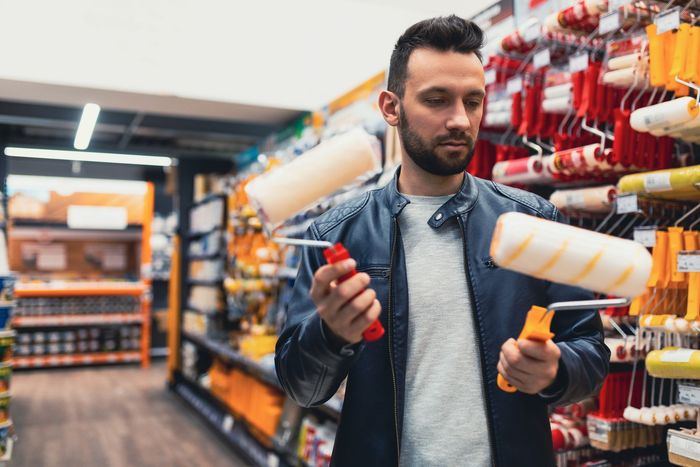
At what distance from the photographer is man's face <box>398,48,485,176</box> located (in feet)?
3.92

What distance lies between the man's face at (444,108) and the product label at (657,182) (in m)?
0.93

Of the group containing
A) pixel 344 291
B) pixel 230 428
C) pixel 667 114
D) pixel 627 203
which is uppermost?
pixel 667 114

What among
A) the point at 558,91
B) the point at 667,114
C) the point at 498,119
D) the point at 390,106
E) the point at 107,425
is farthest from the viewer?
the point at 107,425

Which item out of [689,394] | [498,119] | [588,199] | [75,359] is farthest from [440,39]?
[75,359]

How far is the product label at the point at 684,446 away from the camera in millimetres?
1820

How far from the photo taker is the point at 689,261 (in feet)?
5.97

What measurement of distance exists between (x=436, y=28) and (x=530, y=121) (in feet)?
4.57

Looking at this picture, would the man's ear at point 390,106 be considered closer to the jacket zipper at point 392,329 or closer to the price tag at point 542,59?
the jacket zipper at point 392,329

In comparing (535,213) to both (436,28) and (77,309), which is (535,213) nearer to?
(436,28)

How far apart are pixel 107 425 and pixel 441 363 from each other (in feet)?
18.9

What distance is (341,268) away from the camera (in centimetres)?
95

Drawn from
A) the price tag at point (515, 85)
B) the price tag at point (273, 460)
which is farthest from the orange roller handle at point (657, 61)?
the price tag at point (273, 460)

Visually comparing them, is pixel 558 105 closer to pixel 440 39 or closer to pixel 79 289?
pixel 440 39

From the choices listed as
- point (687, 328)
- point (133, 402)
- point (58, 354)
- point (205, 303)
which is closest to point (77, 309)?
point (58, 354)
